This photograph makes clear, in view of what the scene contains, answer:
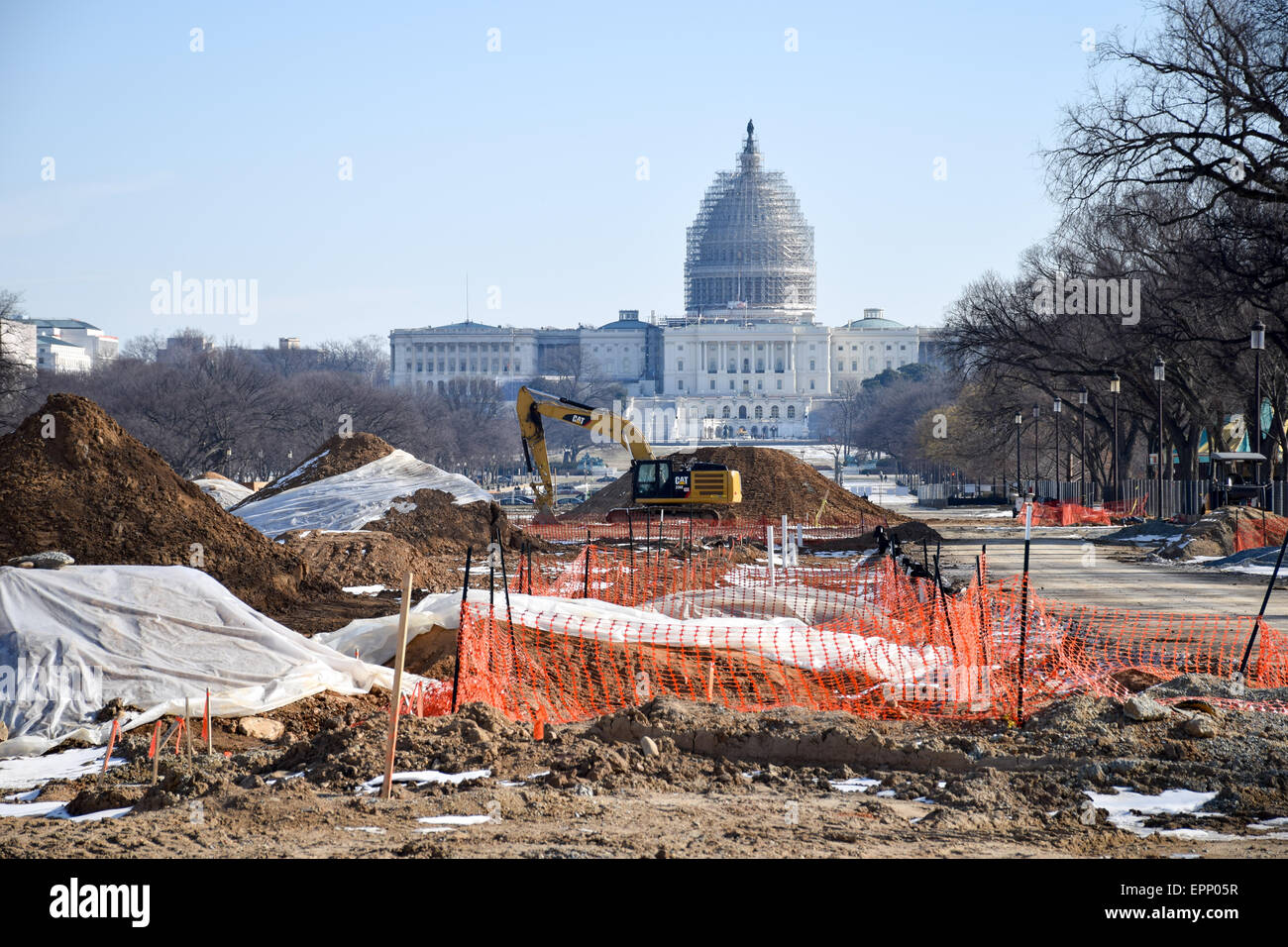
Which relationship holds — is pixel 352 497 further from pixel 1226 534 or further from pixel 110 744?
pixel 110 744

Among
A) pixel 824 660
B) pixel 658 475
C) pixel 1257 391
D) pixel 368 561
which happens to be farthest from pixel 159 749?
pixel 658 475

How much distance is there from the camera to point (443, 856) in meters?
7.49

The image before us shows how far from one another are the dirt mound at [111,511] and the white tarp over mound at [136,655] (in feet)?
16.2

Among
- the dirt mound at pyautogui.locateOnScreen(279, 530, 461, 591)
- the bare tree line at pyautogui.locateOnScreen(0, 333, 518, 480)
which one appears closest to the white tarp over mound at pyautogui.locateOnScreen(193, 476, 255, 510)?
the bare tree line at pyautogui.locateOnScreen(0, 333, 518, 480)

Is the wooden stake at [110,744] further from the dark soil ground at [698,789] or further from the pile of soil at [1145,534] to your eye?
the pile of soil at [1145,534]

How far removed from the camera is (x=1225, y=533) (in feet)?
108

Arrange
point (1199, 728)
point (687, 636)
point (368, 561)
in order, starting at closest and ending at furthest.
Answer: point (1199, 728) < point (687, 636) < point (368, 561)

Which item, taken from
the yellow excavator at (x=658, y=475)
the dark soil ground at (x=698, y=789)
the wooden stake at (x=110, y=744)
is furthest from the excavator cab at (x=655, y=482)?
the wooden stake at (x=110, y=744)

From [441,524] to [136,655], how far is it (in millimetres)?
20958

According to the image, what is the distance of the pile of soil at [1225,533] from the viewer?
32.4 meters

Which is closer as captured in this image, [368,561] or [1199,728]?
[1199,728]
